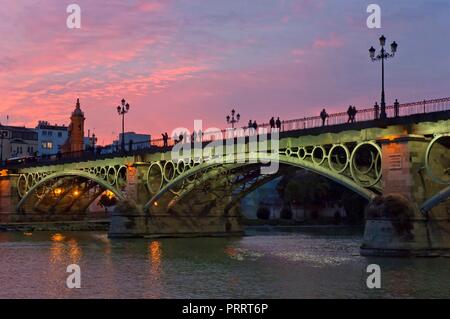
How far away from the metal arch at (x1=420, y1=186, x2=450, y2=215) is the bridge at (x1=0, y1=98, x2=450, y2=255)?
0.18 feet

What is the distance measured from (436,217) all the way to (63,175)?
53540 millimetres

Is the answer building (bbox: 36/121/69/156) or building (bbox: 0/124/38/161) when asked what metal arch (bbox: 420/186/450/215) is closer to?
building (bbox: 0/124/38/161)

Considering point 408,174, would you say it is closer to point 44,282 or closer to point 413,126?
point 413,126

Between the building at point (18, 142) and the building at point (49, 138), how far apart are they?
5624 millimetres

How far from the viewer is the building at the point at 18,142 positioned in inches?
6403

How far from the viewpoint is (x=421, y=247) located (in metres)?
41.2

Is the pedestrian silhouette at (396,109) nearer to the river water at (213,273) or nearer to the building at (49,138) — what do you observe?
the river water at (213,273)

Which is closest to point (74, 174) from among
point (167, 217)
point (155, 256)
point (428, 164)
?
point (167, 217)

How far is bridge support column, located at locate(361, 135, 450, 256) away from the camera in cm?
A: 4147

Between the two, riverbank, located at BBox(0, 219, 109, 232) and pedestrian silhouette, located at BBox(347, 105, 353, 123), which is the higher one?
pedestrian silhouette, located at BBox(347, 105, 353, 123)

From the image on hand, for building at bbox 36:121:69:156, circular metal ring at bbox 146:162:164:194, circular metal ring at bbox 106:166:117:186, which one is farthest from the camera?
building at bbox 36:121:69:156

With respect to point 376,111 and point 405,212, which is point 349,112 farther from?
point 405,212

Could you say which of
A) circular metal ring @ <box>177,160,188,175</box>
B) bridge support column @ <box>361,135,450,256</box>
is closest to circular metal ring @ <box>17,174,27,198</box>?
circular metal ring @ <box>177,160,188,175</box>

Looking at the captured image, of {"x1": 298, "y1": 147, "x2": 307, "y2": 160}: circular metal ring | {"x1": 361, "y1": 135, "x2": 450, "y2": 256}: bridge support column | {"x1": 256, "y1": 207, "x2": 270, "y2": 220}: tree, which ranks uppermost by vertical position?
{"x1": 298, "y1": 147, "x2": 307, "y2": 160}: circular metal ring
